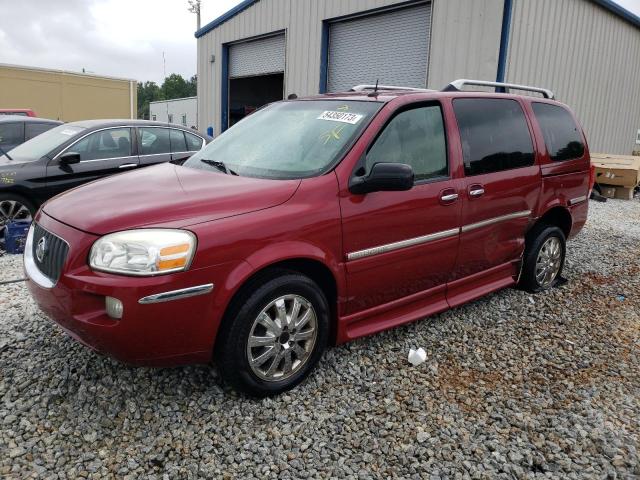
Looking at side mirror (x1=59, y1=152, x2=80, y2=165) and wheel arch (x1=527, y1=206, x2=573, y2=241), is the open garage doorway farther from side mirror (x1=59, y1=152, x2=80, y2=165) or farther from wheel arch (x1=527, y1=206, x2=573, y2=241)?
wheel arch (x1=527, y1=206, x2=573, y2=241)

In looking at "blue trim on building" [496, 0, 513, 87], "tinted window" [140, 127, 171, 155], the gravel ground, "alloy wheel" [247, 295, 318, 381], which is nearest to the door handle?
the gravel ground

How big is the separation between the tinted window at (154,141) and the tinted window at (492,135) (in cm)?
497

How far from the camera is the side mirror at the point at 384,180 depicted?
308cm

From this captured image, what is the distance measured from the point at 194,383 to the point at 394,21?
954cm

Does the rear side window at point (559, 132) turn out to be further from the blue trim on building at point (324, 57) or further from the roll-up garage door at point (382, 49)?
the blue trim on building at point (324, 57)

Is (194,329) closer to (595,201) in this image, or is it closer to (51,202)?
(51,202)

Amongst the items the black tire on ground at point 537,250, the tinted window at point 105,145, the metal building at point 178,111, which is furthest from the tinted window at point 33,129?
the metal building at point 178,111

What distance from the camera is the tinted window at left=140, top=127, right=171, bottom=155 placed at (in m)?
7.48

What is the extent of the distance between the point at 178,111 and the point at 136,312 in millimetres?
37292

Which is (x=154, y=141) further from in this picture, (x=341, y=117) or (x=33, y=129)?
(x=341, y=117)

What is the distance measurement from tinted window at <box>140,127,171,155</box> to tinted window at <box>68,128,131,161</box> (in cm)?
21

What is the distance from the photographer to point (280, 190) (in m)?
2.98

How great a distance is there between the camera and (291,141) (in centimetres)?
350

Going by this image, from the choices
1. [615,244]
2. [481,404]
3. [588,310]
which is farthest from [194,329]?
[615,244]
